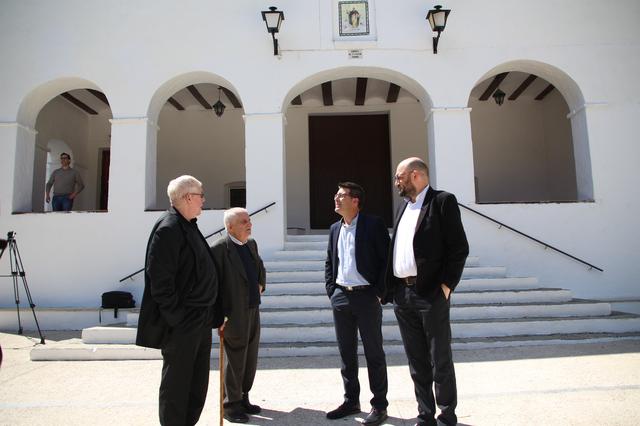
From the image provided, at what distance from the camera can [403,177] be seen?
128 inches

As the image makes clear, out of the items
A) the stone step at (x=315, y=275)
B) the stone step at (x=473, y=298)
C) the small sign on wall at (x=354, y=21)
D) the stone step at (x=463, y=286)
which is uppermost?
the small sign on wall at (x=354, y=21)

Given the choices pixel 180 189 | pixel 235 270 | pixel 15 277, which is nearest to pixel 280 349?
pixel 235 270

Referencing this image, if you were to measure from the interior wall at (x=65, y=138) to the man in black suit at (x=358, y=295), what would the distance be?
8.48 metres

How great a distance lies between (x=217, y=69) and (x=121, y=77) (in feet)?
5.80

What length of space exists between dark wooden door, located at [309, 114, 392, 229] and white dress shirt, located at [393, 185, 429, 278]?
7.62 m

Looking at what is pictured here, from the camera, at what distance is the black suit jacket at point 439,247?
9.93 ft

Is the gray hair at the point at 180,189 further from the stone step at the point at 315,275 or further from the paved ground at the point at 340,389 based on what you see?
the stone step at the point at 315,275

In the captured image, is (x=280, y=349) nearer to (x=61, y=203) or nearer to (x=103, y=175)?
(x=61, y=203)

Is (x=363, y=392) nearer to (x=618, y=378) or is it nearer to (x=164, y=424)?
(x=164, y=424)

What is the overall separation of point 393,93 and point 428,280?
8.21 meters

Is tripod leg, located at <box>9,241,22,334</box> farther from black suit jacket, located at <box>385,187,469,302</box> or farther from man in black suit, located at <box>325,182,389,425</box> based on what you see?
black suit jacket, located at <box>385,187,469,302</box>

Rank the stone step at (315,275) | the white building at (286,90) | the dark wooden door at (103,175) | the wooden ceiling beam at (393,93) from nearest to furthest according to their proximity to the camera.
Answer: the stone step at (315,275) → the white building at (286,90) → the wooden ceiling beam at (393,93) → the dark wooden door at (103,175)

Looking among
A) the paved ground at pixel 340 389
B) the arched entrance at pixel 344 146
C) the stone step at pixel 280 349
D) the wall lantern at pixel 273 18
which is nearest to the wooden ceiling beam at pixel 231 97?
the arched entrance at pixel 344 146

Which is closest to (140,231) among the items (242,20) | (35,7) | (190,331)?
(242,20)
